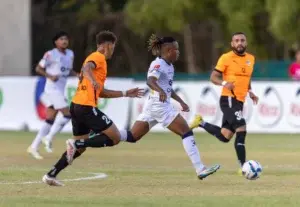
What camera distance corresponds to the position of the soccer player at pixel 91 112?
14.5 meters

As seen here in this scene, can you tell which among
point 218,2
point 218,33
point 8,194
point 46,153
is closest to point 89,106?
point 8,194

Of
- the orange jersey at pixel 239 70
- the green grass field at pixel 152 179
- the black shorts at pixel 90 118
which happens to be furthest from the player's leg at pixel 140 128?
the orange jersey at pixel 239 70

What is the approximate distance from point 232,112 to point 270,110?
12347mm

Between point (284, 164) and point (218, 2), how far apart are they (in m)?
22.1

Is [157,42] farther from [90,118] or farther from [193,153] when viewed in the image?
[90,118]

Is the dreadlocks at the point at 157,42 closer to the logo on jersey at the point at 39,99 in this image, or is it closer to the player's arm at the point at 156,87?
the player's arm at the point at 156,87

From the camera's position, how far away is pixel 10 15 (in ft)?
123

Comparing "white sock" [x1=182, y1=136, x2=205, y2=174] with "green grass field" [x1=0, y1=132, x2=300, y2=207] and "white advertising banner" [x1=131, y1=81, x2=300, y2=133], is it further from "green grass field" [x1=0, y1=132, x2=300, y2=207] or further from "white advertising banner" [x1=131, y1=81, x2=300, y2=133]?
"white advertising banner" [x1=131, y1=81, x2=300, y2=133]

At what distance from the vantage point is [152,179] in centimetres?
1571

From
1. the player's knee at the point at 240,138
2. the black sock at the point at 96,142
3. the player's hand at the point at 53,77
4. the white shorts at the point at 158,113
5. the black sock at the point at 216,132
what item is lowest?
the player's hand at the point at 53,77

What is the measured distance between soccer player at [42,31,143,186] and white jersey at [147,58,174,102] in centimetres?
88

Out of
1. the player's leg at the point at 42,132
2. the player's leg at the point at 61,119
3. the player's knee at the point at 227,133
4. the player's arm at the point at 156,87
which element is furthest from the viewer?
the player's leg at the point at 61,119

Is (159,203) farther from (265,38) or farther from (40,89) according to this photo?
(265,38)

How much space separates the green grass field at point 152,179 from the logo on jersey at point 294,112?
409 centimetres
